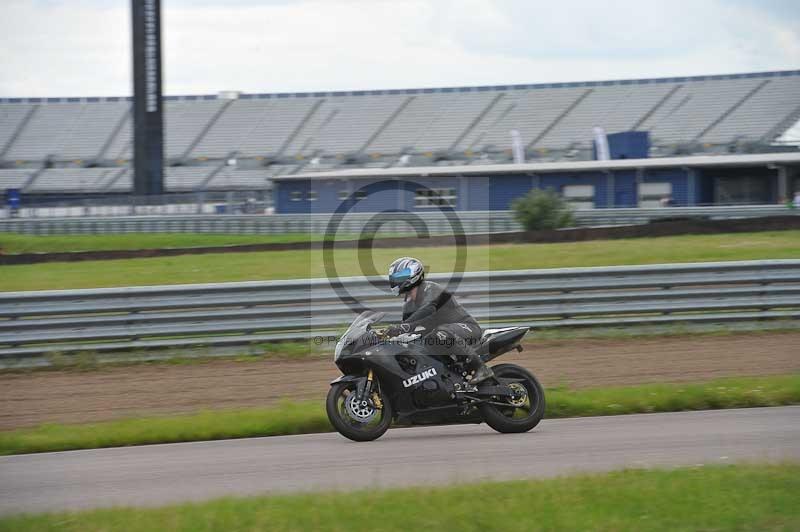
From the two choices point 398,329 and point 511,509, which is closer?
point 511,509

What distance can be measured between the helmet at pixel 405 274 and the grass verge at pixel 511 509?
2.46 meters

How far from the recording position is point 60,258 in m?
26.8

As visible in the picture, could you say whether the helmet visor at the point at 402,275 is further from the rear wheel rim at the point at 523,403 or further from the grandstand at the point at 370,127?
the grandstand at the point at 370,127

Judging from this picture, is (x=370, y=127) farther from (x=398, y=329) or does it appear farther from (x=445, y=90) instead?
(x=398, y=329)

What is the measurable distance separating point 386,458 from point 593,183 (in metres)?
32.9

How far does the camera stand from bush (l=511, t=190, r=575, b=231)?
29391 mm

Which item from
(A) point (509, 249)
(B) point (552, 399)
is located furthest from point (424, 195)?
(B) point (552, 399)

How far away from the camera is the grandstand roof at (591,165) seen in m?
36.4

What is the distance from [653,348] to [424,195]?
25817 mm

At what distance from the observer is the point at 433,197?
121 feet

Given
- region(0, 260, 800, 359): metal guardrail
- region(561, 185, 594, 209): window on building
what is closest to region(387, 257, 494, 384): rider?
region(0, 260, 800, 359): metal guardrail

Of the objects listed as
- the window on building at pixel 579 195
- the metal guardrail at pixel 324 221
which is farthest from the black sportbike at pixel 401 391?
the window on building at pixel 579 195

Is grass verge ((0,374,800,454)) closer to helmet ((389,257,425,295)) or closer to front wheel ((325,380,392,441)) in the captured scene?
front wheel ((325,380,392,441))

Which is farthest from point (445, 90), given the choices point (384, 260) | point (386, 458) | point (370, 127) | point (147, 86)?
point (386, 458)
